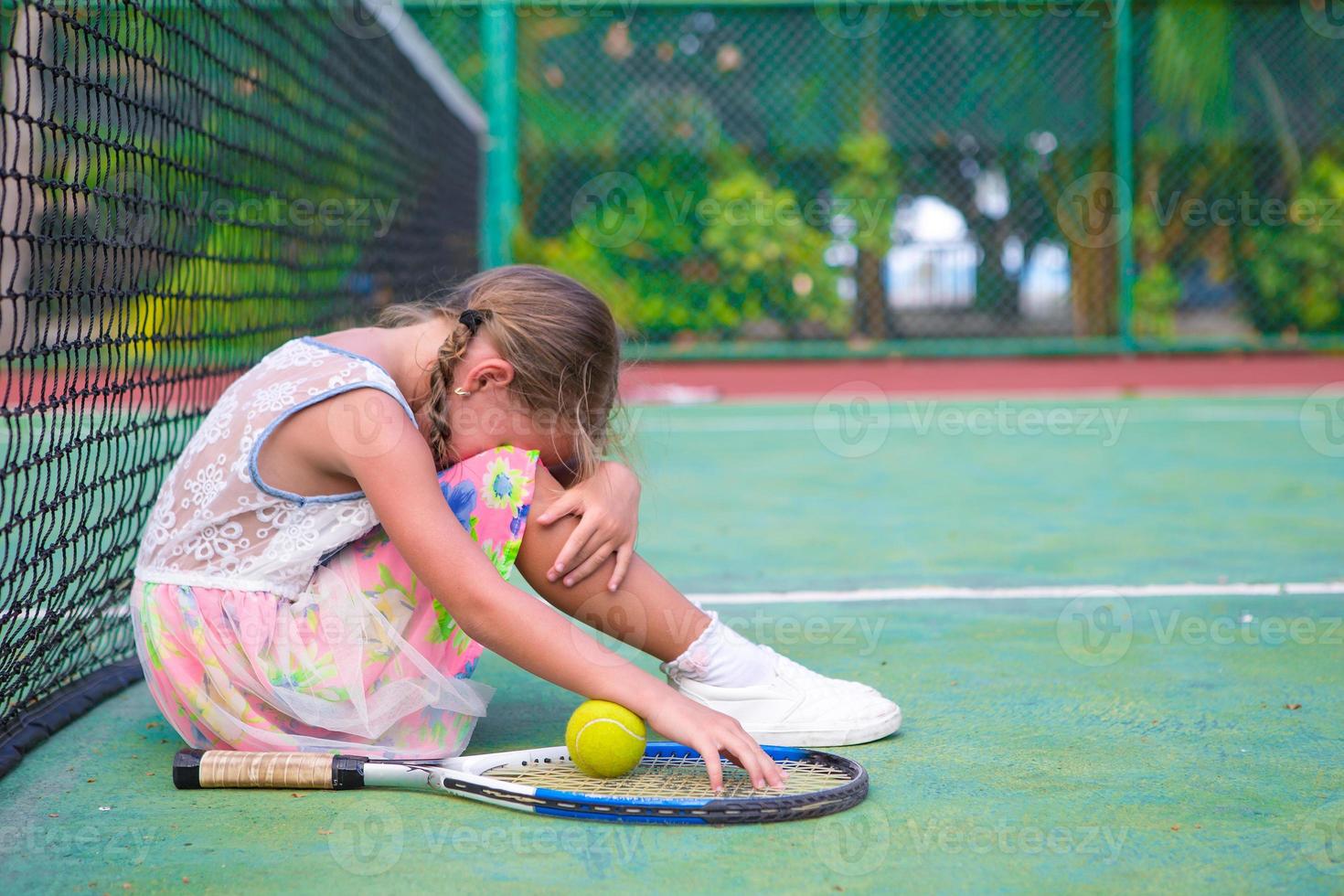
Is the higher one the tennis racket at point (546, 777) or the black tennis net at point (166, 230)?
the black tennis net at point (166, 230)

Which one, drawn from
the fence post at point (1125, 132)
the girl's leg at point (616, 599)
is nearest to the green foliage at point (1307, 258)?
the fence post at point (1125, 132)

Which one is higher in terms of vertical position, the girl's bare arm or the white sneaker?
the girl's bare arm

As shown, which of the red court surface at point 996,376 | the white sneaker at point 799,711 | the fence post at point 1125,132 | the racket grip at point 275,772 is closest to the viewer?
the racket grip at point 275,772

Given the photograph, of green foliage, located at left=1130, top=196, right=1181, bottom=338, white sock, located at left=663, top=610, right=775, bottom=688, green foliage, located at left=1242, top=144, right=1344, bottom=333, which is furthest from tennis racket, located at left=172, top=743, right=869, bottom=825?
green foliage, located at left=1242, top=144, right=1344, bottom=333

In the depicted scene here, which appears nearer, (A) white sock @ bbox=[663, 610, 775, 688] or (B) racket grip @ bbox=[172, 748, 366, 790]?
(B) racket grip @ bbox=[172, 748, 366, 790]

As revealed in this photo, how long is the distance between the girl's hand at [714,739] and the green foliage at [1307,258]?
896 centimetres

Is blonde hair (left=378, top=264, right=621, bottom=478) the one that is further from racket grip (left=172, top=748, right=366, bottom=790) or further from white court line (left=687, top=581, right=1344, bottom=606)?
white court line (left=687, top=581, right=1344, bottom=606)

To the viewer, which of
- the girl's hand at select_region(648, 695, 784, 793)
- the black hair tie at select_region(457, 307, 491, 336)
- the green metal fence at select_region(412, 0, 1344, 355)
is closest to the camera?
the girl's hand at select_region(648, 695, 784, 793)

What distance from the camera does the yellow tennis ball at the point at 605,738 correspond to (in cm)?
179

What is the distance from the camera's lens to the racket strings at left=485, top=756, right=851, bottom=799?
179 cm

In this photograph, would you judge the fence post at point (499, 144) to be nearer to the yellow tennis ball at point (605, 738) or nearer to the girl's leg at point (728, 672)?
the girl's leg at point (728, 672)

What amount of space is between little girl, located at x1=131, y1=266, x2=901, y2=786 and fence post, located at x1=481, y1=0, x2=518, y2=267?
652 centimetres

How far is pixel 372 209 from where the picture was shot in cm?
555

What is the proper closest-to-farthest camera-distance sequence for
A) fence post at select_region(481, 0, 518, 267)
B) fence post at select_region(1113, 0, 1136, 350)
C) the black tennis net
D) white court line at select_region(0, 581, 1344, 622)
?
1. the black tennis net
2. white court line at select_region(0, 581, 1344, 622)
3. fence post at select_region(481, 0, 518, 267)
4. fence post at select_region(1113, 0, 1136, 350)
